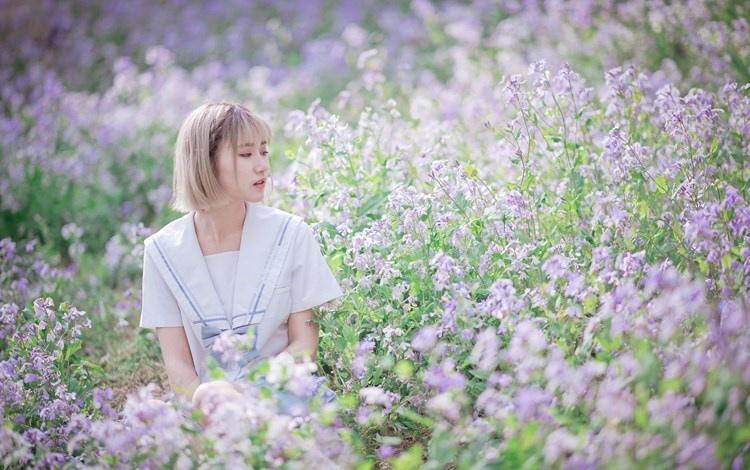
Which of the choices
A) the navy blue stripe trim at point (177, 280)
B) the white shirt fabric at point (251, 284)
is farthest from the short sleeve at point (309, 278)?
the navy blue stripe trim at point (177, 280)

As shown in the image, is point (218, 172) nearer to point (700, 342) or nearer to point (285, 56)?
point (700, 342)

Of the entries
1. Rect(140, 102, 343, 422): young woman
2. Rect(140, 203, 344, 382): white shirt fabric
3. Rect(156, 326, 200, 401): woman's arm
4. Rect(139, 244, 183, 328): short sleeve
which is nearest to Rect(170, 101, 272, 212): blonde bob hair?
Rect(140, 102, 343, 422): young woman

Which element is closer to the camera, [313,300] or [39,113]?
[313,300]

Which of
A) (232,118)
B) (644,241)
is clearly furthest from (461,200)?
(232,118)

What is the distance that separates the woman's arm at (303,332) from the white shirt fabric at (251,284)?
0.09ft

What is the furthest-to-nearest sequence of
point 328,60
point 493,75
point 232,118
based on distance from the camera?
1. point 328,60
2. point 493,75
3. point 232,118

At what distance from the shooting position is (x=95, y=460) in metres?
2.46

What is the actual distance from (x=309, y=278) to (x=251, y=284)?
201 mm

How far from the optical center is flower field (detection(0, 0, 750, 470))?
6.66ft

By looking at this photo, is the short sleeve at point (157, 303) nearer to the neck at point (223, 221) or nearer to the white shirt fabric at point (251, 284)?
the white shirt fabric at point (251, 284)

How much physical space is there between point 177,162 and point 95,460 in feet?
3.46

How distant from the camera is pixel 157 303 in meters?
2.90

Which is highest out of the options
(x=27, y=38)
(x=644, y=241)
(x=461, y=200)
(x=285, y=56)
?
(x=27, y=38)

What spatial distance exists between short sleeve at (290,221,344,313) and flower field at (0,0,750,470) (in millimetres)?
94
